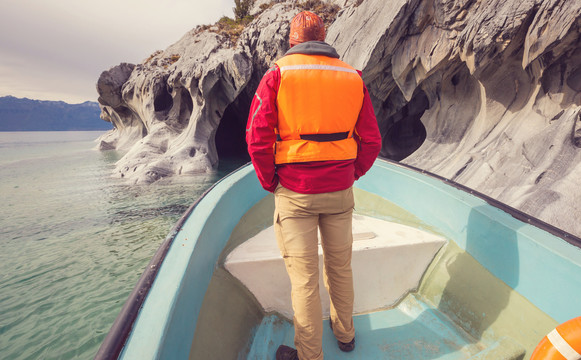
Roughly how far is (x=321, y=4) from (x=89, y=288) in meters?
14.2

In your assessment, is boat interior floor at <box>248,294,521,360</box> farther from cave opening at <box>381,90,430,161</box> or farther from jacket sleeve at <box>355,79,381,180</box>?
cave opening at <box>381,90,430,161</box>

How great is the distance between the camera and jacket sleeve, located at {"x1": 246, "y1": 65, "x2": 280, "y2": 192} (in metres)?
1.30

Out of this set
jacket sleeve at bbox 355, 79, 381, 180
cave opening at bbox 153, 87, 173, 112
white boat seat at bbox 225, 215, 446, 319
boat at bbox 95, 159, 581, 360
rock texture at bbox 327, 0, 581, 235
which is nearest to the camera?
boat at bbox 95, 159, 581, 360

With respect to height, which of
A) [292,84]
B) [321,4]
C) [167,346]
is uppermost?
[321,4]

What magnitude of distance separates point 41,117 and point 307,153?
769ft

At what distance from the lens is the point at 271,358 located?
160cm

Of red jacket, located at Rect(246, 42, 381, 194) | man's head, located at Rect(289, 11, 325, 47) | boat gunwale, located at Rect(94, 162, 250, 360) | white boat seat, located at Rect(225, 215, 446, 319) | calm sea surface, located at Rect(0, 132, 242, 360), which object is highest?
man's head, located at Rect(289, 11, 325, 47)

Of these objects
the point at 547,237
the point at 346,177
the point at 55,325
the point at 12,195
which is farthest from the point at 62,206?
the point at 547,237

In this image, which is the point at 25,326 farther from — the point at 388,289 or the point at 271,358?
the point at 388,289

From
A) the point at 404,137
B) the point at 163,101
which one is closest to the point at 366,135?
the point at 404,137

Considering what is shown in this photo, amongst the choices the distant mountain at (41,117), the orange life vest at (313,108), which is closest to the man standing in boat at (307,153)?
the orange life vest at (313,108)

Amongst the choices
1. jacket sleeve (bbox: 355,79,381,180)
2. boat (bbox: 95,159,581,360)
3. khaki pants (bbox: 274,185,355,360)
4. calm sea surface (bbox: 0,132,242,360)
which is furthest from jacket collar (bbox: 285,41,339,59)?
calm sea surface (bbox: 0,132,242,360)

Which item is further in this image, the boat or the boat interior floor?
the boat interior floor

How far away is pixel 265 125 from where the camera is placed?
1315 millimetres
